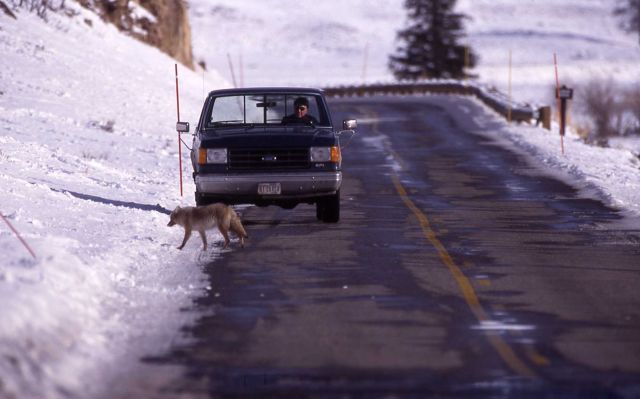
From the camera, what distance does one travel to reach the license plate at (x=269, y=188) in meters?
16.0

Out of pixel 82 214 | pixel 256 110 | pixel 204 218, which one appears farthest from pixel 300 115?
pixel 204 218

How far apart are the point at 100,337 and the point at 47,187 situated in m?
9.16

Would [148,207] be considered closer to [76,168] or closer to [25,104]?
[76,168]

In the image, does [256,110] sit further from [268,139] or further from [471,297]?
[471,297]

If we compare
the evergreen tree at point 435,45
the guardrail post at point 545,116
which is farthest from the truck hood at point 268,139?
the evergreen tree at point 435,45

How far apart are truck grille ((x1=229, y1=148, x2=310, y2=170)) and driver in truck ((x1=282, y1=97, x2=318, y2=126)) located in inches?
37.0

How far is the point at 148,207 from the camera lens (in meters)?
17.8

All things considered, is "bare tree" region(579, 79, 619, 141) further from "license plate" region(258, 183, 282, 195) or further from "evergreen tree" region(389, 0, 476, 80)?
"license plate" region(258, 183, 282, 195)

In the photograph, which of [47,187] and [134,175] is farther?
[134,175]

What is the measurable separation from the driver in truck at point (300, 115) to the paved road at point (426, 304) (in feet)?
4.74

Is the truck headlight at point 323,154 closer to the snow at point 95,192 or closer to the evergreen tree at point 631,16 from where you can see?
the snow at point 95,192

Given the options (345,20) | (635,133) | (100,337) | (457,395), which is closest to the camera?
(457,395)

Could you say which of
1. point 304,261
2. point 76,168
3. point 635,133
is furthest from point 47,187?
point 635,133

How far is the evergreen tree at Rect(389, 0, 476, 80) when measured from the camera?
83188 mm
